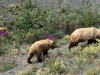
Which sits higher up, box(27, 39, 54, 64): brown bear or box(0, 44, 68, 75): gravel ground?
Result: box(27, 39, 54, 64): brown bear

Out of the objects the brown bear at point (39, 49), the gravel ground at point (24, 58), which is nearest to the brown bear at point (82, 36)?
the gravel ground at point (24, 58)

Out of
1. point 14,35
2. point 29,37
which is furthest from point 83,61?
point 14,35

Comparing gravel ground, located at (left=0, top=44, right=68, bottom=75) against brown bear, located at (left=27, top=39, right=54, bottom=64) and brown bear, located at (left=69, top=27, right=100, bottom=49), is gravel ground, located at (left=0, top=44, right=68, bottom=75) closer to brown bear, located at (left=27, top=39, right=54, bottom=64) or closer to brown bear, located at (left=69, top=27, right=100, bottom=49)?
brown bear, located at (left=27, top=39, right=54, bottom=64)

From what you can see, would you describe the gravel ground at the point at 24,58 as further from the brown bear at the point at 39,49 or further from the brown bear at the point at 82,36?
the brown bear at the point at 82,36

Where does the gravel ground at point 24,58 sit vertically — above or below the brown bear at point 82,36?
below

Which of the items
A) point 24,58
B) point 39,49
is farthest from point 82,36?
point 24,58

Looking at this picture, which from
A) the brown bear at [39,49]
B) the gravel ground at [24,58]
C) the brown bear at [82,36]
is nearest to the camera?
the gravel ground at [24,58]

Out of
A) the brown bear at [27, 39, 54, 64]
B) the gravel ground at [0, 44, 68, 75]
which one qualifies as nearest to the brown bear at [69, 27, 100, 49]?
the gravel ground at [0, 44, 68, 75]

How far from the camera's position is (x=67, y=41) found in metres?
18.0

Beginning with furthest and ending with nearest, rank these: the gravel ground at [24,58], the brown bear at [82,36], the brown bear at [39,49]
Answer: the brown bear at [82,36] < the brown bear at [39,49] < the gravel ground at [24,58]

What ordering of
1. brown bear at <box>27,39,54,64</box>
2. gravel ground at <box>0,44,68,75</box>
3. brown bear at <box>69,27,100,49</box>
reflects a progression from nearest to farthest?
gravel ground at <box>0,44,68,75</box>
brown bear at <box>27,39,54,64</box>
brown bear at <box>69,27,100,49</box>

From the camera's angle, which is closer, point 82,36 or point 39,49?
point 39,49

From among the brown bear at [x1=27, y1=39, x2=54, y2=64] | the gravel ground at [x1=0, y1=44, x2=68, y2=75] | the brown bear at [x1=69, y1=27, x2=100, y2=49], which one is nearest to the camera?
the gravel ground at [x1=0, y1=44, x2=68, y2=75]

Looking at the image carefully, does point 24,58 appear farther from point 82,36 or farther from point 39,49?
point 82,36
